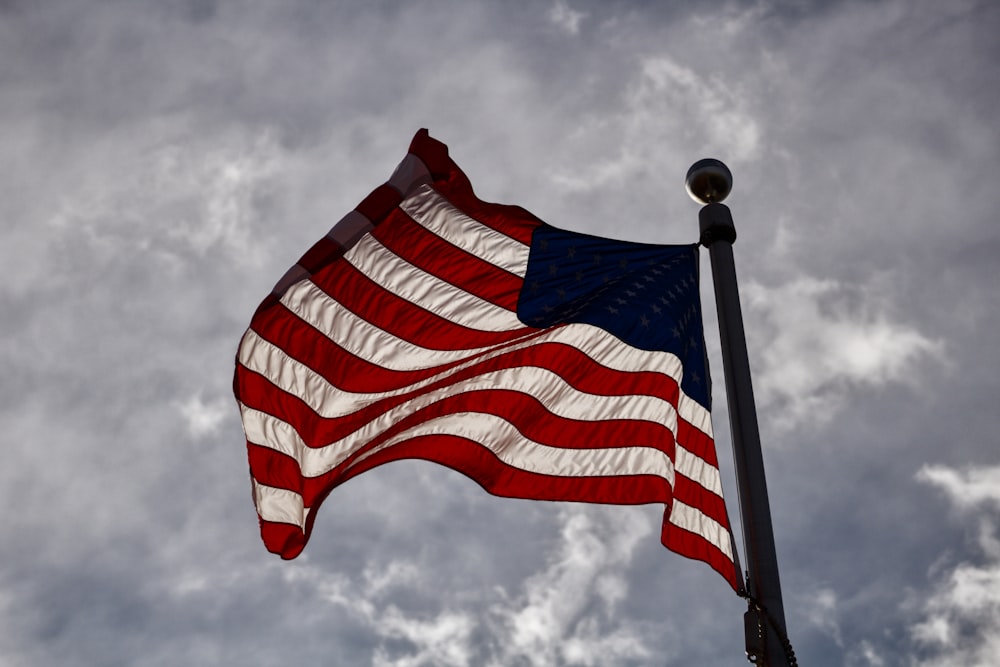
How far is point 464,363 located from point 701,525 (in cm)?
272

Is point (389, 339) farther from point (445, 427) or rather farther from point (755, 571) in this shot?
point (755, 571)

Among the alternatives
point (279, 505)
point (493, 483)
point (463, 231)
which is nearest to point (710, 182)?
point (463, 231)

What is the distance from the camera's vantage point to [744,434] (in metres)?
7.45

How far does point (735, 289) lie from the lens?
27.8 ft

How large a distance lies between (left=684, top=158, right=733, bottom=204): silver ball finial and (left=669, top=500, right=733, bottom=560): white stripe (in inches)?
111

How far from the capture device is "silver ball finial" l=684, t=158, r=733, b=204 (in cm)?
934

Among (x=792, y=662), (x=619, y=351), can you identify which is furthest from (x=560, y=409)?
(x=792, y=662)

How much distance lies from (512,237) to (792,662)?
5098 millimetres

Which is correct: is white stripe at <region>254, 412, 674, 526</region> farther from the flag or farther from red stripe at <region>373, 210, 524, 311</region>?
red stripe at <region>373, 210, 524, 311</region>

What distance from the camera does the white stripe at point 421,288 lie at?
9.84 meters

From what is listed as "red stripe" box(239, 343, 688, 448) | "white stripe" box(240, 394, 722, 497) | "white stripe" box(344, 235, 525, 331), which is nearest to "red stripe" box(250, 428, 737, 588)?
"white stripe" box(240, 394, 722, 497)

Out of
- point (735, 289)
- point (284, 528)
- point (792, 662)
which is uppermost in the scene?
point (735, 289)

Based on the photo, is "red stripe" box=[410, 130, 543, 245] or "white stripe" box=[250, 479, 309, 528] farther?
"red stripe" box=[410, 130, 543, 245]

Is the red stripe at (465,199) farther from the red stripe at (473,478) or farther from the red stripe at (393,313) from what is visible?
the red stripe at (473,478)
